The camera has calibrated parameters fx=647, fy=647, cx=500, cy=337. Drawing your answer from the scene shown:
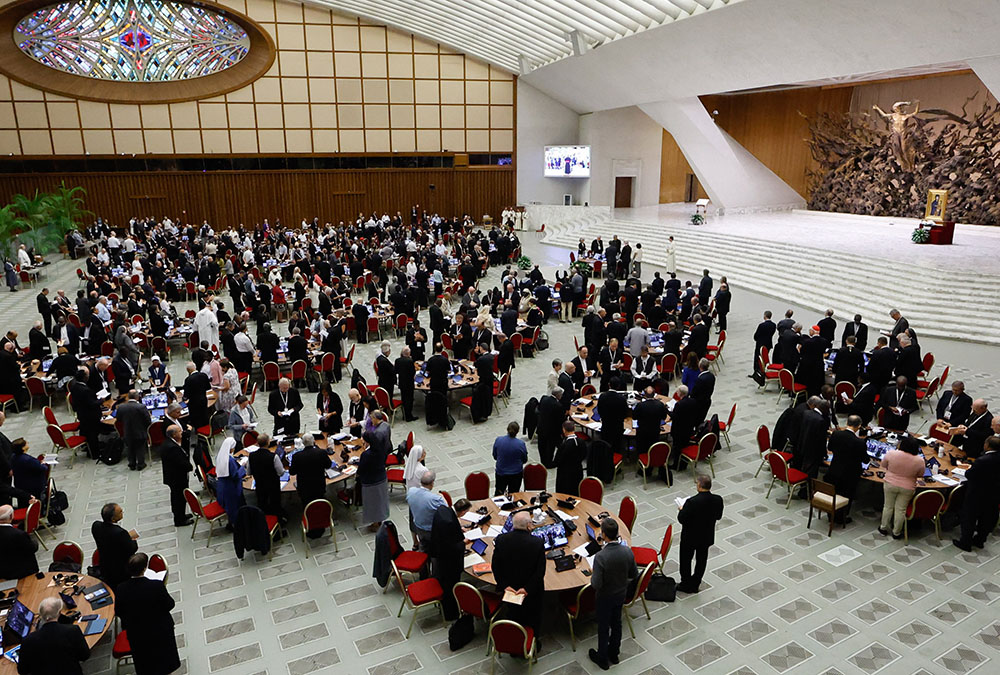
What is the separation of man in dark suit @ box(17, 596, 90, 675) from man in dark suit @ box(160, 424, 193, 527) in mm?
2800

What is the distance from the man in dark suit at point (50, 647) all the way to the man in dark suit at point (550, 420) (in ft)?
17.8

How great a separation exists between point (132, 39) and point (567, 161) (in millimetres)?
20211

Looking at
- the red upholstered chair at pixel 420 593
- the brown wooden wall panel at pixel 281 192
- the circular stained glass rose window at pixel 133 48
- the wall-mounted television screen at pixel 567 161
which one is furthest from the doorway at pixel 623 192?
the red upholstered chair at pixel 420 593

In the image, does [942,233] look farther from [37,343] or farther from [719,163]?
[37,343]

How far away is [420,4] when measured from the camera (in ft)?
82.9

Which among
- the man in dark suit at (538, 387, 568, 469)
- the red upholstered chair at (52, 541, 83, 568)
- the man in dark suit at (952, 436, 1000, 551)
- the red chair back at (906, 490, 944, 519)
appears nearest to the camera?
the red upholstered chair at (52, 541, 83, 568)

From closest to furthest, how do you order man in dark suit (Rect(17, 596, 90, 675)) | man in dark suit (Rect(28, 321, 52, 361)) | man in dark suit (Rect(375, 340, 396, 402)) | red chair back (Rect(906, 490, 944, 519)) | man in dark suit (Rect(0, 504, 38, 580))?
man in dark suit (Rect(17, 596, 90, 675)) < man in dark suit (Rect(0, 504, 38, 580)) < red chair back (Rect(906, 490, 944, 519)) < man in dark suit (Rect(375, 340, 396, 402)) < man in dark suit (Rect(28, 321, 52, 361))

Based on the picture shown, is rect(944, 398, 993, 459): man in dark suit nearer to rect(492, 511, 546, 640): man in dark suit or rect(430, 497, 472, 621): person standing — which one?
rect(492, 511, 546, 640): man in dark suit

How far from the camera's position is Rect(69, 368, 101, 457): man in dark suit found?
888cm

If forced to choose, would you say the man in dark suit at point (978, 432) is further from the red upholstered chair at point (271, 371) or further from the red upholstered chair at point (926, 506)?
the red upholstered chair at point (271, 371)

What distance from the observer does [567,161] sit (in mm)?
32656

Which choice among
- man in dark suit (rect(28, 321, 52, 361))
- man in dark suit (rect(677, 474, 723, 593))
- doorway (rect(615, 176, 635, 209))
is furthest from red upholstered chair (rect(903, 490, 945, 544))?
doorway (rect(615, 176, 635, 209))

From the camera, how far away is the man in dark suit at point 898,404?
8.80m

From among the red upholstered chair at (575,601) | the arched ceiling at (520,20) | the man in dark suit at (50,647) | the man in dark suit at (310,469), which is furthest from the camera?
the arched ceiling at (520,20)
